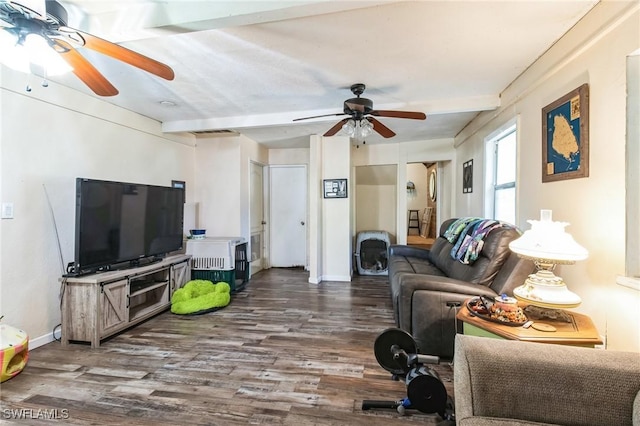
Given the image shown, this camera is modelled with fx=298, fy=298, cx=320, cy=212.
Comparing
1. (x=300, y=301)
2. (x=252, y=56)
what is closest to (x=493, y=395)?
(x=252, y=56)

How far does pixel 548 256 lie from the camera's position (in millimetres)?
1514

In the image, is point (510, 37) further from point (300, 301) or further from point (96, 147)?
point (96, 147)

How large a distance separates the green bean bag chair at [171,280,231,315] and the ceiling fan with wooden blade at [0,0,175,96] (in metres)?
2.48

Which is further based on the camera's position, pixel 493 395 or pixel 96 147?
pixel 96 147

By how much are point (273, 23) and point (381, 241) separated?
399 centimetres

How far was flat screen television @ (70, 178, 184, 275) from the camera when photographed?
8.52ft

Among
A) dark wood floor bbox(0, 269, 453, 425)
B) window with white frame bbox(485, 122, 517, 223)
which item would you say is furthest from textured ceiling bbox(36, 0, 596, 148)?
dark wood floor bbox(0, 269, 453, 425)

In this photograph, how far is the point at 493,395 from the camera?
1115 millimetres

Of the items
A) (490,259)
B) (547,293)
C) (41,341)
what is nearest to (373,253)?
(490,259)

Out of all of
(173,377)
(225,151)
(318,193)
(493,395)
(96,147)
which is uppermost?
(225,151)

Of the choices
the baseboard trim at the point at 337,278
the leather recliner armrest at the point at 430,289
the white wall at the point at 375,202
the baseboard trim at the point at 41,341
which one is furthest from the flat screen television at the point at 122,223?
the white wall at the point at 375,202

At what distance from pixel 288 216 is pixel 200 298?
2593mm

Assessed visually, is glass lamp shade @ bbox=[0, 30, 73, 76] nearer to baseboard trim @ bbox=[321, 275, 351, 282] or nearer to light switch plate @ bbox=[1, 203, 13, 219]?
light switch plate @ bbox=[1, 203, 13, 219]

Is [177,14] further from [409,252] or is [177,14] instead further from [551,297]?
[409,252]
